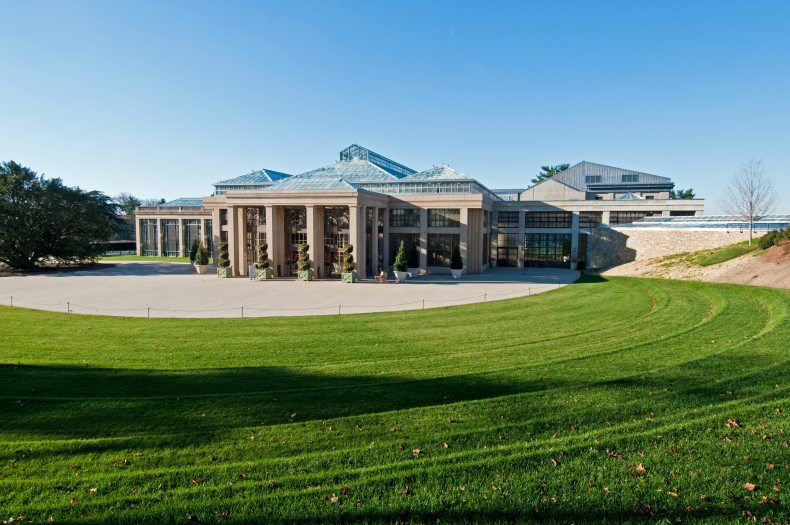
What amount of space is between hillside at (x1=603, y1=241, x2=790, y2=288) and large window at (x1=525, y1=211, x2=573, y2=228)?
11422 mm

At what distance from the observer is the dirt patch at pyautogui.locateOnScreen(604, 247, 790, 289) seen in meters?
29.5

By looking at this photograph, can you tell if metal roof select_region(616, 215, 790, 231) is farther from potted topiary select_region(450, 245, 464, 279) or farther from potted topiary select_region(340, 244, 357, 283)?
potted topiary select_region(340, 244, 357, 283)

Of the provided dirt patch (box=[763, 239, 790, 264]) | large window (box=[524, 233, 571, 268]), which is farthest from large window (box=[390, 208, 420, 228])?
dirt patch (box=[763, 239, 790, 264])

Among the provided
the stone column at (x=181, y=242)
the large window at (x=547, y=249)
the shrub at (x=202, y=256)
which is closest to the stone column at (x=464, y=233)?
the large window at (x=547, y=249)

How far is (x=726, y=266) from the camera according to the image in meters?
35.8

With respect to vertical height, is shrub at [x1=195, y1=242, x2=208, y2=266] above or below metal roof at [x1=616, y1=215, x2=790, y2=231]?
below

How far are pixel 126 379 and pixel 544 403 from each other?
434 inches

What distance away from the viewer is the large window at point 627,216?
57281 mm

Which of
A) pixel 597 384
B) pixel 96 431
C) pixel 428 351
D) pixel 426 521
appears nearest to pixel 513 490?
pixel 426 521

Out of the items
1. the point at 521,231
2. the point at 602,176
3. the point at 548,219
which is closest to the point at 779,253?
the point at 548,219

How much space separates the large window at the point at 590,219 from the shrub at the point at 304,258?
110 ft

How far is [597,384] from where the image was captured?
1210 centimetres

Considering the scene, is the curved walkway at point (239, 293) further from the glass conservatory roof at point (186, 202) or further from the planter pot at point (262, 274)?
the glass conservatory roof at point (186, 202)

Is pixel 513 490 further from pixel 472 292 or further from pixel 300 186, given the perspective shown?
pixel 300 186
